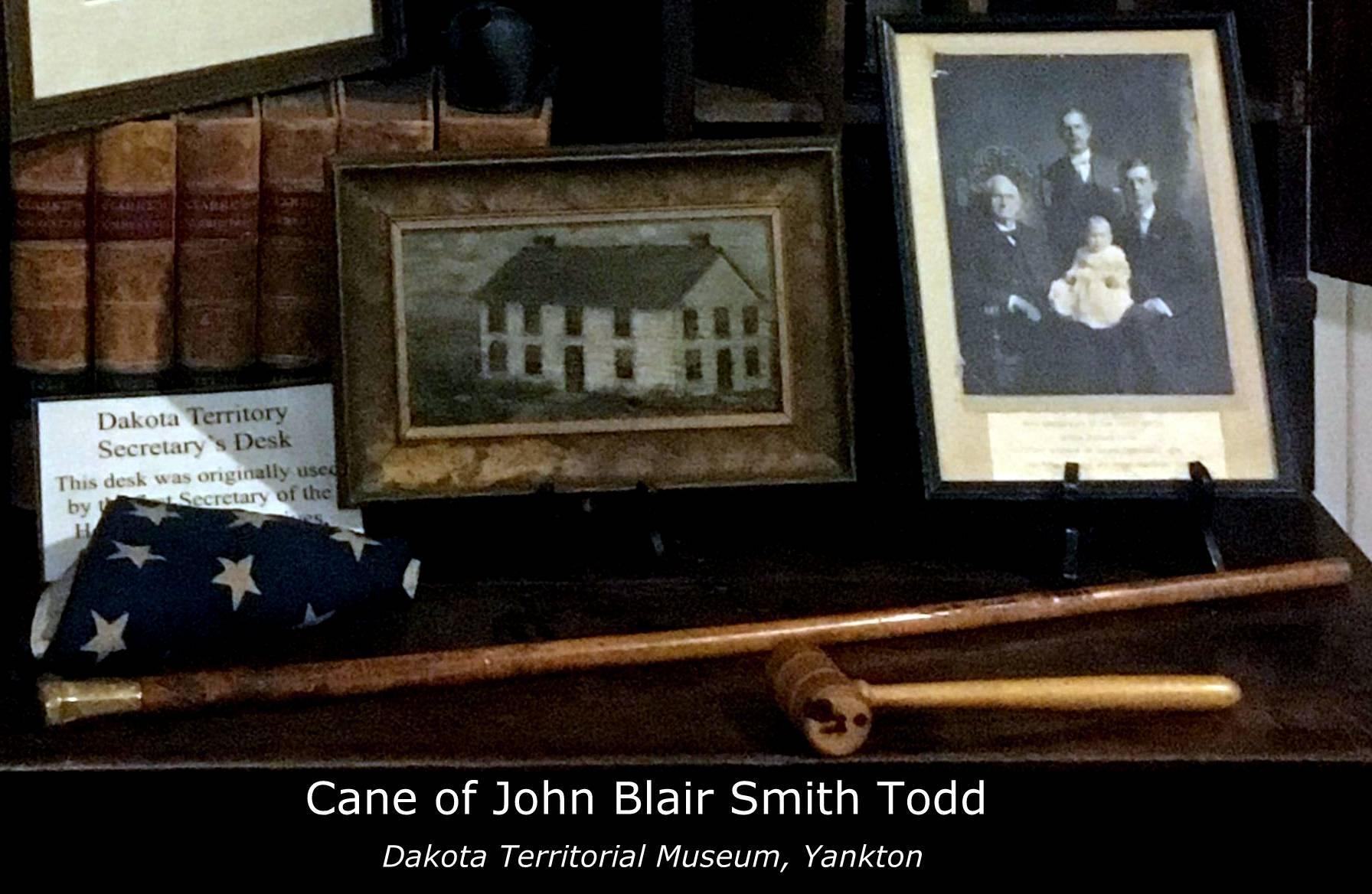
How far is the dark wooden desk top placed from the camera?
70 centimetres

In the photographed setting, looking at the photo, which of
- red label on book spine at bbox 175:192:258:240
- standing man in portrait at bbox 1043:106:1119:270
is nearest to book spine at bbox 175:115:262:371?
red label on book spine at bbox 175:192:258:240

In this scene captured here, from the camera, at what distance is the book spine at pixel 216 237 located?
0.99m


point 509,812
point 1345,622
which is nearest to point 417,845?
point 509,812

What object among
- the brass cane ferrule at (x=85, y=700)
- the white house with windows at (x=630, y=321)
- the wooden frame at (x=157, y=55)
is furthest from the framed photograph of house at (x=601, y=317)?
the brass cane ferrule at (x=85, y=700)

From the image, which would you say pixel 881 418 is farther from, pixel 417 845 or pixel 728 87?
pixel 417 845

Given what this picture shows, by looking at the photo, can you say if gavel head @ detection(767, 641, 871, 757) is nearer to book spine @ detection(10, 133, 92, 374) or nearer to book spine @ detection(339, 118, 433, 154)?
book spine @ detection(339, 118, 433, 154)

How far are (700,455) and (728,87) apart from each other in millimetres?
329

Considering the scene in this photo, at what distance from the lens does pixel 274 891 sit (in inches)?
29.1

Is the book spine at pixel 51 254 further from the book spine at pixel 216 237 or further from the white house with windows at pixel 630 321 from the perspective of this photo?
the white house with windows at pixel 630 321

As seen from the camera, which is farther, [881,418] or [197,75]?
[881,418]

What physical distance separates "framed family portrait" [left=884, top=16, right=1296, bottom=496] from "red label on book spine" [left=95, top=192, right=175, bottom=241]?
528mm

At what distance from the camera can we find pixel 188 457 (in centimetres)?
97

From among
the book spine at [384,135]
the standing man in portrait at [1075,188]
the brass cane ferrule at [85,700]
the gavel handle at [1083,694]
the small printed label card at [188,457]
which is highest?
the book spine at [384,135]

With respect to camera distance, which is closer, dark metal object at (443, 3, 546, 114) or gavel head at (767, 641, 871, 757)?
gavel head at (767, 641, 871, 757)
